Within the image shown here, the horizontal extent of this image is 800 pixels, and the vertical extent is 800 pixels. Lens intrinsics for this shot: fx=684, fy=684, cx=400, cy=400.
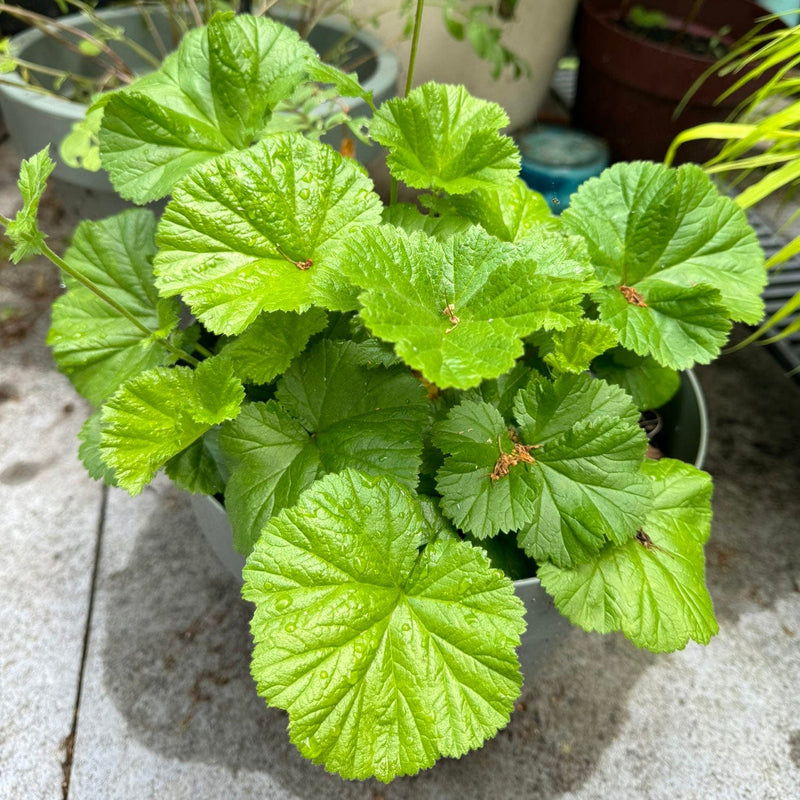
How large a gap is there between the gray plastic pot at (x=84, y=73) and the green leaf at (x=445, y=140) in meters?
0.53

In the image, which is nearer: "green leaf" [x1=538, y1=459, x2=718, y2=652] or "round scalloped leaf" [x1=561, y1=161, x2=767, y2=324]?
"green leaf" [x1=538, y1=459, x2=718, y2=652]

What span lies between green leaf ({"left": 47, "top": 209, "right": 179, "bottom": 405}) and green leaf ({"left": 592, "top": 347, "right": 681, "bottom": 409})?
527 millimetres

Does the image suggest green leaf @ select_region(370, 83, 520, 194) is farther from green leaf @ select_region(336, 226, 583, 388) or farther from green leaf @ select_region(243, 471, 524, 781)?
green leaf @ select_region(243, 471, 524, 781)

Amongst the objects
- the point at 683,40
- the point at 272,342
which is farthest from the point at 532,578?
the point at 683,40

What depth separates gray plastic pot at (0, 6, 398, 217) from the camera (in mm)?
1253

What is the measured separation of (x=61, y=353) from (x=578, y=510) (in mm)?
618

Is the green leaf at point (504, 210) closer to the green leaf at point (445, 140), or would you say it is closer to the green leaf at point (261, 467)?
the green leaf at point (445, 140)

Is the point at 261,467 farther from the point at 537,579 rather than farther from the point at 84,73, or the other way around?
the point at 84,73

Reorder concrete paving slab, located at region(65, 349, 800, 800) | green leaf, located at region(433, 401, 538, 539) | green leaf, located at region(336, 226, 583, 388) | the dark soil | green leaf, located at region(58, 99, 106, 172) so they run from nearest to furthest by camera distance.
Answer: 1. green leaf, located at region(336, 226, 583, 388)
2. green leaf, located at region(433, 401, 538, 539)
3. concrete paving slab, located at region(65, 349, 800, 800)
4. green leaf, located at region(58, 99, 106, 172)
5. the dark soil

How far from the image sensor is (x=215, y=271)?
670 mm

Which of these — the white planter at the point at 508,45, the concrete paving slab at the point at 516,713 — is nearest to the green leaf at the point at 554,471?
the concrete paving slab at the point at 516,713

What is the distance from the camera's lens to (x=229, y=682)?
104 cm

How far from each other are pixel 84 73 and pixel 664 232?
1.46 metres

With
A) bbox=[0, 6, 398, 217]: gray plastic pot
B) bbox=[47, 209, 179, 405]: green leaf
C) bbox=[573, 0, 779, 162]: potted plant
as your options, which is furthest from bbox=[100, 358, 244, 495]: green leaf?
bbox=[573, 0, 779, 162]: potted plant
